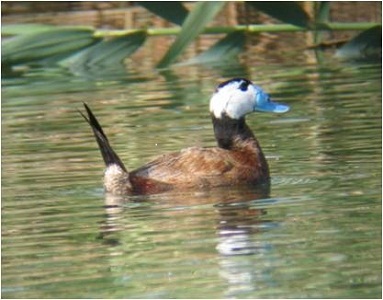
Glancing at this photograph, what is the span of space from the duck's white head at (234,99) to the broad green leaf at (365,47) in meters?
4.56

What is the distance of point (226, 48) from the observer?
1582 cm

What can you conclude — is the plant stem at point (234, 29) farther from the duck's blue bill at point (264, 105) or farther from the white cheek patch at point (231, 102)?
the white cheek patch at point (231, 102)

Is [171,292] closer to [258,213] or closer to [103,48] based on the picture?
[258,213]

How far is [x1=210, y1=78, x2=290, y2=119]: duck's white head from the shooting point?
435 inches

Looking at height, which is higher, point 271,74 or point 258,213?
point 258,213

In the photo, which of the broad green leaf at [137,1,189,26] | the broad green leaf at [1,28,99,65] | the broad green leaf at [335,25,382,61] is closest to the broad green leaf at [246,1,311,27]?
the broad green leaf at [137,1,189,26]

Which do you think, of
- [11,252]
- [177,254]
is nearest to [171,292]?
[177,254]

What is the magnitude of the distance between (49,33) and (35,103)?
2.28 feet

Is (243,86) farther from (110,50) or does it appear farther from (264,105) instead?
(110,50)

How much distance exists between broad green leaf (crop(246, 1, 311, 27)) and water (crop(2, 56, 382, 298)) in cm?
60

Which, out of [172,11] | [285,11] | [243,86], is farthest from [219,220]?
[285,11]

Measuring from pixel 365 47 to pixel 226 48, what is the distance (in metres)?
1.34

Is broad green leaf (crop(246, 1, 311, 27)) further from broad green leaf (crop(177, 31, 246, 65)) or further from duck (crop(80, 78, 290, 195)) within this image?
duck (crop(80, 78, 290, 195))

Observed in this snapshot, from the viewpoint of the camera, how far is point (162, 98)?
1495cm
